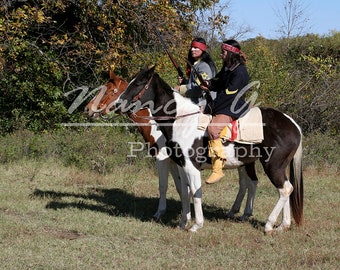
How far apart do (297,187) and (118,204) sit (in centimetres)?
340

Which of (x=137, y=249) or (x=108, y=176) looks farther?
(x=108, y=176)

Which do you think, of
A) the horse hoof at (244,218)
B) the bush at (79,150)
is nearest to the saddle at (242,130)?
the horse hoof at (244,218)

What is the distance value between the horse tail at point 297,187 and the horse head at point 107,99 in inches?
112

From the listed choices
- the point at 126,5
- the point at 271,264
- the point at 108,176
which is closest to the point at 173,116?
the point at 271,264

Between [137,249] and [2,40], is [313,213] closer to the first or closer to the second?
[137,249]

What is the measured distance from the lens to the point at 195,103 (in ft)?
26.7

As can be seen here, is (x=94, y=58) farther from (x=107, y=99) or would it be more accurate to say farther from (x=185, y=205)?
(x=185, y=205)

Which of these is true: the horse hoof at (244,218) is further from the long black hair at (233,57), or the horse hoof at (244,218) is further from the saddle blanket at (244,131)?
the long black hair at (233,57)

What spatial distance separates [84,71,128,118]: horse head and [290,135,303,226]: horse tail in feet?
9.34

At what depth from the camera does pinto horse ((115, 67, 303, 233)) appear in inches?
301

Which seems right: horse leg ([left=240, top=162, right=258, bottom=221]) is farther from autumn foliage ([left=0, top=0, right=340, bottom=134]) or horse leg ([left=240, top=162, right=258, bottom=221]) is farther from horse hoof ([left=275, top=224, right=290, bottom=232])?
autumn foliage ([left=0, top=0, right=340, bottom=134])

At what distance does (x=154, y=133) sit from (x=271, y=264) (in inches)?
128

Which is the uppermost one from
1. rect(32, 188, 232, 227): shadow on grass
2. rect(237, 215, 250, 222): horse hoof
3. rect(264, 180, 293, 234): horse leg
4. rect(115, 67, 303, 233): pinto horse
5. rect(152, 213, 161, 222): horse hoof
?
rect(115, 67, 303, 233): pinto horse

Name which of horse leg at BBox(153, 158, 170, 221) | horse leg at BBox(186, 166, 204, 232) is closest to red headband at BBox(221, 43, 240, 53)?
horse leg at BBox(186, 166, 204, 232)
